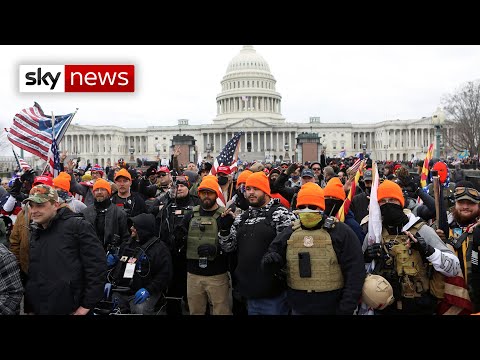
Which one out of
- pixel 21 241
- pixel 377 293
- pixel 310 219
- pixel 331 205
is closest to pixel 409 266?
pixel 377 293

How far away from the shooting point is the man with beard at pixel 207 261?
5145 mm

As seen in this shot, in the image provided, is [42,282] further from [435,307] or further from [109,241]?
[435,307]

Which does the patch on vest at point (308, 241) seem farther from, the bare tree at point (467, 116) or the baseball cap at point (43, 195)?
the bare tree at point (467, 116)

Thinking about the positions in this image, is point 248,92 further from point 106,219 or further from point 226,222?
point 226,222

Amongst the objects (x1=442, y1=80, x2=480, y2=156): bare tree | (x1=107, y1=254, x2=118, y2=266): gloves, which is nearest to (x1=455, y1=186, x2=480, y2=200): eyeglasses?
(x1=107, y1=254, x2=118, y2=266): gloves

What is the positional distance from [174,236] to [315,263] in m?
2.23

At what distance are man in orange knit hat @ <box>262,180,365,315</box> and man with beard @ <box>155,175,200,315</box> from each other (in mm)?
1971

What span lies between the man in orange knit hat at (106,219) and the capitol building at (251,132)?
89.4 metres

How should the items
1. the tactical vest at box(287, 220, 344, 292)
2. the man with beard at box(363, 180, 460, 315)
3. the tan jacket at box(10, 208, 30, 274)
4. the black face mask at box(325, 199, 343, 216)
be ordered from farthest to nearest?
1. the black face mask at box(325, 199, 343, 216)
2. the tan jacket at box(10, 208, 30, 274)
3. the man with beard at box(363, 180, 460, 315)
4. the tactical vest at box(287, 220, 344, 292)

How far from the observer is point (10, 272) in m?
3.71

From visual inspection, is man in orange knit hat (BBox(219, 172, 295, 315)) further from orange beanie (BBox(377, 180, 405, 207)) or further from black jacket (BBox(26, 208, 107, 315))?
black jacket (BBox(26, 208, 107, 315))

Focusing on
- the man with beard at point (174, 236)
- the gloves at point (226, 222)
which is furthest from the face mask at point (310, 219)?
the man with beard at point (174, 236)

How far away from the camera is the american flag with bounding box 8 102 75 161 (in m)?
10.1

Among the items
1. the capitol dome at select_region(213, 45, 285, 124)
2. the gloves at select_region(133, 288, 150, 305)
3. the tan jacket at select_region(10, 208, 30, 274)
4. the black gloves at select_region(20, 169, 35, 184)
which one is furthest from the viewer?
the capitol dome at select_region(213, 45, 285, 124)
